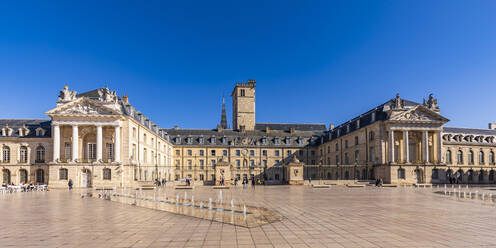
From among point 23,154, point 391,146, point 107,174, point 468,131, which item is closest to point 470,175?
point 468,131

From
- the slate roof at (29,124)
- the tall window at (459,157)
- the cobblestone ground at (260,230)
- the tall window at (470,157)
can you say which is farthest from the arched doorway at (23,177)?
the tall window at (470,157)

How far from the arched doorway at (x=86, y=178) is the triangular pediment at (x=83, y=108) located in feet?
25.1

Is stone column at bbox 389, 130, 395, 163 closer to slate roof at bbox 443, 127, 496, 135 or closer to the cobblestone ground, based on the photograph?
slate roof at bbox 443, 127, 496, 135

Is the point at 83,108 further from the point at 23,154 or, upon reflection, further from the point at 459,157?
the point at 459,157

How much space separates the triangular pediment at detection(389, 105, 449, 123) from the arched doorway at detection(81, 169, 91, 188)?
144 feet

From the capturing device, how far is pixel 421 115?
5050 centimetres

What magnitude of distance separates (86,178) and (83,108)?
9.29 metres

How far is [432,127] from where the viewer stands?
5069 centimetres

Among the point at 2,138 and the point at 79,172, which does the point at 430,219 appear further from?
the point at 2,138

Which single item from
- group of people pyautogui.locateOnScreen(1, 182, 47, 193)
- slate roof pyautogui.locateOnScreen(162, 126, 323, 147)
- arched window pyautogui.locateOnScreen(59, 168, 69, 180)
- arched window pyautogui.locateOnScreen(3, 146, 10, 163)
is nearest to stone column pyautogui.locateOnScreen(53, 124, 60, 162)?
arched window pyautogui.locateOnScreen(59, 168, 69, 180)

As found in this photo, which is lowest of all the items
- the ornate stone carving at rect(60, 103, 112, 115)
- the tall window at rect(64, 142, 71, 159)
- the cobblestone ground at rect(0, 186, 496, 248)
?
the cobblestone ground at rect(0, 186, 496, 248)

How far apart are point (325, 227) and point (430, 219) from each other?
5149mm

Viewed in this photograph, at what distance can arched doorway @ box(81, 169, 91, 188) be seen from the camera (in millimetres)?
44719

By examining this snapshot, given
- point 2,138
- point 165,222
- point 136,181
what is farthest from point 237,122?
point 165,222
